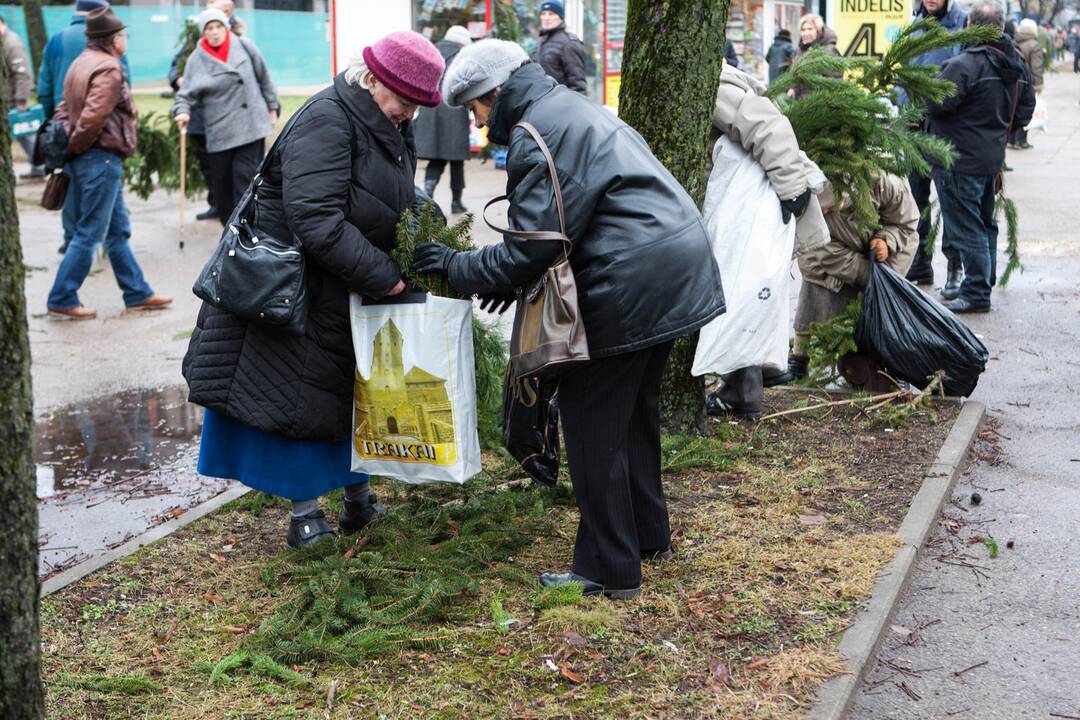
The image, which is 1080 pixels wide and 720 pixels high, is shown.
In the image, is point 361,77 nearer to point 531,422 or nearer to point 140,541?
point 531,422

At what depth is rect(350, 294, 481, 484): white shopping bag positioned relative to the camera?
164 inches

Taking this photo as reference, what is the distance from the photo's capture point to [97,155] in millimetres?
8836

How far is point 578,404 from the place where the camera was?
391 cm

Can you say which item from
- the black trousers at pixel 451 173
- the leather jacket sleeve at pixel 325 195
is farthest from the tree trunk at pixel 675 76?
the black trousers at pixel 451 173

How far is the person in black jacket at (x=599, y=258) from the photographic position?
12.1ft

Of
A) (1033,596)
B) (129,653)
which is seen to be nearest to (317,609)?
(129,653)

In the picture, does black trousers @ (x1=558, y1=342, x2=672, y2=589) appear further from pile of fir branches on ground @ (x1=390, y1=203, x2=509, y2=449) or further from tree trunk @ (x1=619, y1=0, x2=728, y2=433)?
tree trunk @ (x1=619, y1=0, x2=728, y2=433)

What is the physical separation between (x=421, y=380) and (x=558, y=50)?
9.39 m

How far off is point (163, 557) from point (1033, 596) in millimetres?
3102

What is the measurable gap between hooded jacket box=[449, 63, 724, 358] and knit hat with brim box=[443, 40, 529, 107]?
1.5 inches

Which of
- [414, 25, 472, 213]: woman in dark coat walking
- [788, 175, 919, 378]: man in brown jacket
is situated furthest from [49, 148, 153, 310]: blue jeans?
[788, 175, 919, 378]: man in brown jacket

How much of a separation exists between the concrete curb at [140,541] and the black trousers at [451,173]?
292 inches

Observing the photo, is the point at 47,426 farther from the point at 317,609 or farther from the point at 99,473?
the point at 317,609

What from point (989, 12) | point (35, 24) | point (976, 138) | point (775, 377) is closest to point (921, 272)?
point (976, 138)
